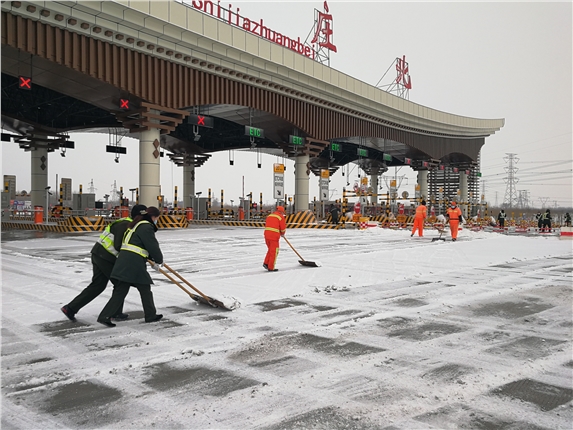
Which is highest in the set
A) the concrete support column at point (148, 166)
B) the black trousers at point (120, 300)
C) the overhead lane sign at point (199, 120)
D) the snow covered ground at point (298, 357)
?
the overhead lane sign at point (199, 120)

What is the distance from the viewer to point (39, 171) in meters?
32.9

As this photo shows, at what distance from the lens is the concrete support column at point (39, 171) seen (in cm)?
3278

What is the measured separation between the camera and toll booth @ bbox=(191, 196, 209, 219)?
131 ft

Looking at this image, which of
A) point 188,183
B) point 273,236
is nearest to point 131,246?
point 273,236

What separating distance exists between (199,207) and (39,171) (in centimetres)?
1273

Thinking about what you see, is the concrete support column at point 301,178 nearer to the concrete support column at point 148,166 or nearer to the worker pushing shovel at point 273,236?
the concrete support column at point 148,166

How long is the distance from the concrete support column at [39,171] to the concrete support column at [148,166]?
13.8 meters

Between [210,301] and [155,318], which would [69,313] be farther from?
[210,301]

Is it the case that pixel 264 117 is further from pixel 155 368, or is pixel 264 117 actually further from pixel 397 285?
pixel 155 368

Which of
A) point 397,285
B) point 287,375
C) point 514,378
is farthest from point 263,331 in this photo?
point 397,285

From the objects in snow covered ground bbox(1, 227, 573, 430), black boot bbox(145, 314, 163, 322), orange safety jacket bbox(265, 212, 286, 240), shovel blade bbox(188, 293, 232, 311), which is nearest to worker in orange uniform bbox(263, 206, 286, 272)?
orange safety jacket bbox(265, 212, 286, 240)

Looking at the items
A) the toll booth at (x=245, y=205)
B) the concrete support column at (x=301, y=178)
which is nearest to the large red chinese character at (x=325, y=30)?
the concrete support column at (x=301, y=178)

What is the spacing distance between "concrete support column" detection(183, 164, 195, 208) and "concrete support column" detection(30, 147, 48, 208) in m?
12.0

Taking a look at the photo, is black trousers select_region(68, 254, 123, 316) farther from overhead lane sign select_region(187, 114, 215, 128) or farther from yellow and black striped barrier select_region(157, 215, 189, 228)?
yellow and black striped barrier select_region(157, 215, 189, 228)
